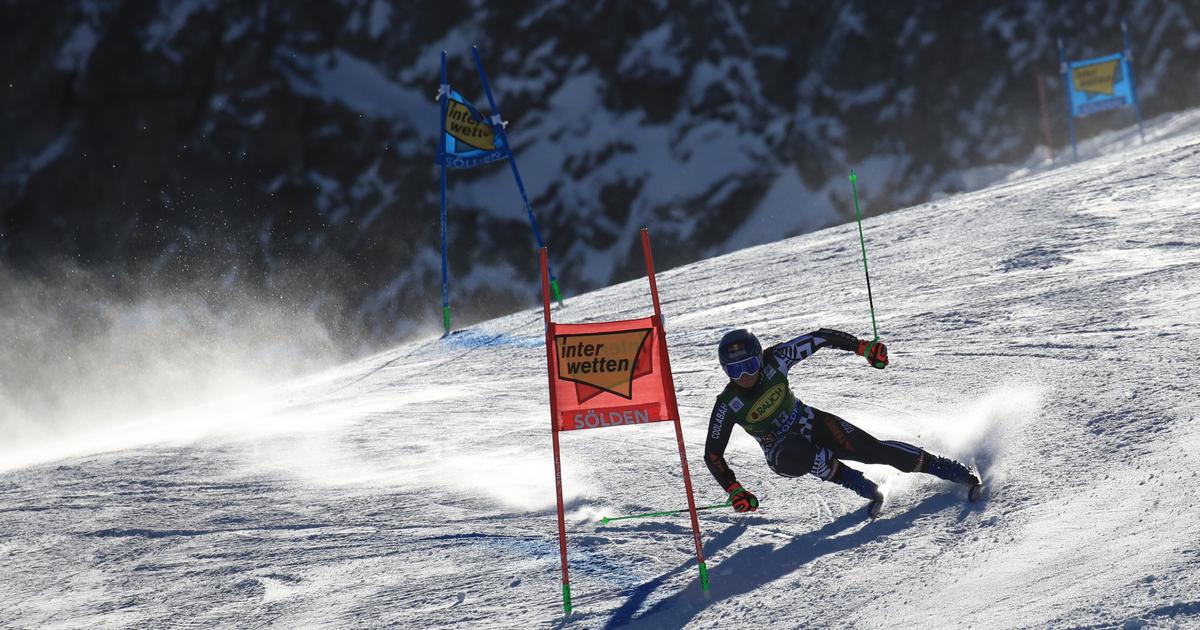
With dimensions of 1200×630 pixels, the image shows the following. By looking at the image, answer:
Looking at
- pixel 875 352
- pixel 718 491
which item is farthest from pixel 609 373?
pixel 718 491

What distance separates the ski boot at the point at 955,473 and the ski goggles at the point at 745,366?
0.97m

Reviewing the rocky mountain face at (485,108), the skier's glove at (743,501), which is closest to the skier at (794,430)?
the skier's glove at (743,501)

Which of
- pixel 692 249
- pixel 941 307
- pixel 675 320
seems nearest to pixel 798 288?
pixel 675 320

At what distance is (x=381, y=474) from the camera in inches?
298

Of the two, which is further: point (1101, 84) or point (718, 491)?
point (1101, 84)

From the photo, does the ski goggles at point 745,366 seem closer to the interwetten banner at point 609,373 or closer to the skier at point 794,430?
the skier at point 794,430

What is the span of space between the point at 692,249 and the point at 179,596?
75.3 feet

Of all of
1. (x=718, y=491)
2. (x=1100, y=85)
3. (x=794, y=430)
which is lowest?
(x=718, y=491)

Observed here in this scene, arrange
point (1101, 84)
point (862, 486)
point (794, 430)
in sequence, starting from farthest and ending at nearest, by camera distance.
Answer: point (1101, 84) → point (794, 430) → point (862, 486)

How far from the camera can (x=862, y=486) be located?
5.52 metres

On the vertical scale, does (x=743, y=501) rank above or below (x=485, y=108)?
below

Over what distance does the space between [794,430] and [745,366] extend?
50 centimetres

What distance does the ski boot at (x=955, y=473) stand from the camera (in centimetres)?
534

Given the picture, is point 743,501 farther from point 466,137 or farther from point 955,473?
point 466,137
